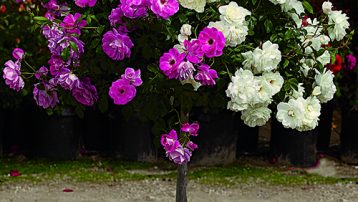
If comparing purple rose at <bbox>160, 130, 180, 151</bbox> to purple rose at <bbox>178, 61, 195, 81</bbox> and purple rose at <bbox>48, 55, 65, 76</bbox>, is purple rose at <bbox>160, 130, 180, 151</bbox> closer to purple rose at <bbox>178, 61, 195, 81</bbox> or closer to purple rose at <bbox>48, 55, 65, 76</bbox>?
purple rose at <bbox>178, 61, 195, 81</bbox>

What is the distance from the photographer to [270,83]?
9.96 ft

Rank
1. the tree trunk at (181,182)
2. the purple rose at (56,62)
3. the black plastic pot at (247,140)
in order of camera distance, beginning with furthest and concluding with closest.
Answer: the black plastic pot at (247,140) < the tree trunk at (181,182) < the purple rose at (56,62)

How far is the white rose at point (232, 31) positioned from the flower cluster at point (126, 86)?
34 cm

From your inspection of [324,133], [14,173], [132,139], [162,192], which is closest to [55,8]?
[162,192]

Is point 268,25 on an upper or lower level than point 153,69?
upper

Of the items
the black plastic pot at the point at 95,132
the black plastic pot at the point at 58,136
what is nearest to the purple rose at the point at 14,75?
the black plastic pot at the point at 58,136

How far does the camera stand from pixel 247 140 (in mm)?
6824

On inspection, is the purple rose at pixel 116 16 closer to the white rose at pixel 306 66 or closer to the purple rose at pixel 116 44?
the purple rose at pixel 116 44

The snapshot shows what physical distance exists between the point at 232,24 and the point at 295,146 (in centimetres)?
350

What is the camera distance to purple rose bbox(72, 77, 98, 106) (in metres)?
3.25

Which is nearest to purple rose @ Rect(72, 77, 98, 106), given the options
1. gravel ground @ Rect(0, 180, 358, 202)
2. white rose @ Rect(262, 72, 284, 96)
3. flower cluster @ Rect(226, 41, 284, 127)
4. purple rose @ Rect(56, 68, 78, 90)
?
purple rose @ Rect(56, 68, 78, 90)

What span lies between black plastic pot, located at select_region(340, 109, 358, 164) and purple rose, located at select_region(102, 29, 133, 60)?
3743 mm

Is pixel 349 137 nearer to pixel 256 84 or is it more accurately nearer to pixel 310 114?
pixel 310 114

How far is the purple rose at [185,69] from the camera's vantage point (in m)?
2.88
